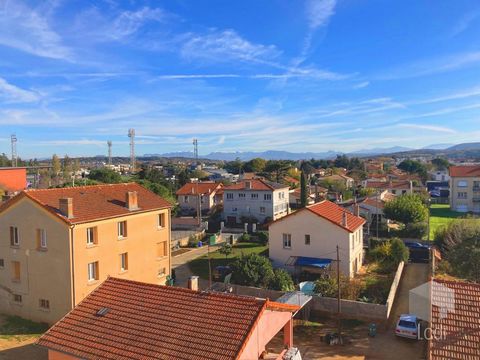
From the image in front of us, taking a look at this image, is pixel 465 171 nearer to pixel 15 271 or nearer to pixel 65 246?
pixel 65 246

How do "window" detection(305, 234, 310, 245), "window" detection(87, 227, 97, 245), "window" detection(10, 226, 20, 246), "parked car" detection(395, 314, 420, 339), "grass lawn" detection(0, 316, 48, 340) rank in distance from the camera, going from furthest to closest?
"window" detection(305, 234, 310, 245) → "window" detection(10, 226, 20, 246) → "window" detection(87, 227, 97, 245) → "grass lawn" detection(0, 316, 48, 340) → "parked car" detection(395, 314, 420, 339)

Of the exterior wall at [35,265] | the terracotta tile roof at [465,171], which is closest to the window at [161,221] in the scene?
the exterior wall at [35,265]

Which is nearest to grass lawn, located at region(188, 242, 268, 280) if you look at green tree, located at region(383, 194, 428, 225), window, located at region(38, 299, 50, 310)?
window, located at region(38, 299, 50, 310)

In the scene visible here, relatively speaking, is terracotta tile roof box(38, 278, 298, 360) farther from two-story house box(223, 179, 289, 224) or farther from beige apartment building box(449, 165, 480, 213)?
beige apartment building box(449, 165, 480, 213)

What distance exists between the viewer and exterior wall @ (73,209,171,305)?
81.8ft

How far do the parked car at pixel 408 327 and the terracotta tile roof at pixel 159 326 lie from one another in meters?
9.55

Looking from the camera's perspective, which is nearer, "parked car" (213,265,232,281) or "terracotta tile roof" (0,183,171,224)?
"terracotta tile roof" (0,183,171,224)

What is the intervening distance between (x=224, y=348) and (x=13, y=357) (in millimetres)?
13713

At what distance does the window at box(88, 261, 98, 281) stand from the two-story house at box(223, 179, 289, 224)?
39.4 metres

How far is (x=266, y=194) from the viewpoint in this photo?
6372 centimetres

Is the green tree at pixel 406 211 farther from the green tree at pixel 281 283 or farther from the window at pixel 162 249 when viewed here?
the window at pixel 162 249

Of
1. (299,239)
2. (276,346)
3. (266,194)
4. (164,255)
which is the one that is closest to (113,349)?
(276,346)

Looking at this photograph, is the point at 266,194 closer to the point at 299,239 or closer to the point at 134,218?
the point at 299,239

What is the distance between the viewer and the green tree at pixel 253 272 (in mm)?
29516
